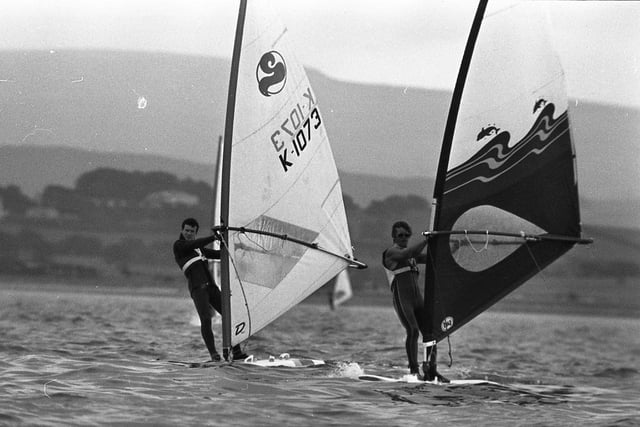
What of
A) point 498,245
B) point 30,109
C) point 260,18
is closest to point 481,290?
point 498,245

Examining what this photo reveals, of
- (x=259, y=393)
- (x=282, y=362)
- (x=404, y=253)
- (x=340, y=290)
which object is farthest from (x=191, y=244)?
(x=340, y=290)

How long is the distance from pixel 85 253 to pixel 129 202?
908 cm

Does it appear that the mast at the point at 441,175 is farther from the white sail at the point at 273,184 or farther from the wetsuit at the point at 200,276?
the wetsuit at the point at 200,276

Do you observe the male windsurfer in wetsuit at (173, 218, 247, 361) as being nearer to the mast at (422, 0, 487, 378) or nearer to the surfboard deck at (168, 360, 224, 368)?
the surfboard deck at (168, 360, 224, 368)

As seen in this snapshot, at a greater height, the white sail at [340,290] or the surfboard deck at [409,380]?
the white sail at [340,290]

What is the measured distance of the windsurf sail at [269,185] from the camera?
13.9 m

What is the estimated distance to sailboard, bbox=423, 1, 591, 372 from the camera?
40.5 ft

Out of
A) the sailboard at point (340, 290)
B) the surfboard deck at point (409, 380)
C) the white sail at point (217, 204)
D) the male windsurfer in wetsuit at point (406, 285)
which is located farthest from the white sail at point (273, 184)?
the sailboard at point (340, 290)

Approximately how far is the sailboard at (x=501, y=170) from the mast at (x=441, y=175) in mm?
12

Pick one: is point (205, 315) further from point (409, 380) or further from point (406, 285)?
point (409, 380)

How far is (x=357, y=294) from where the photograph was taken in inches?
2911

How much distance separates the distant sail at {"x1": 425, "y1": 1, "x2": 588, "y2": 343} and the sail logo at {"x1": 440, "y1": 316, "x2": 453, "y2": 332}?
0.03 metres

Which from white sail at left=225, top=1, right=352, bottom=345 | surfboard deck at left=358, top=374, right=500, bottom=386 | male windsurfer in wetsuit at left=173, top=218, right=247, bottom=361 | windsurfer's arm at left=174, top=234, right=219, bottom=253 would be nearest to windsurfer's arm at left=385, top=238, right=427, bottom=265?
surfboard deck at left=358, top=374, right=500, bottom=386

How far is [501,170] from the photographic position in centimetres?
1258
